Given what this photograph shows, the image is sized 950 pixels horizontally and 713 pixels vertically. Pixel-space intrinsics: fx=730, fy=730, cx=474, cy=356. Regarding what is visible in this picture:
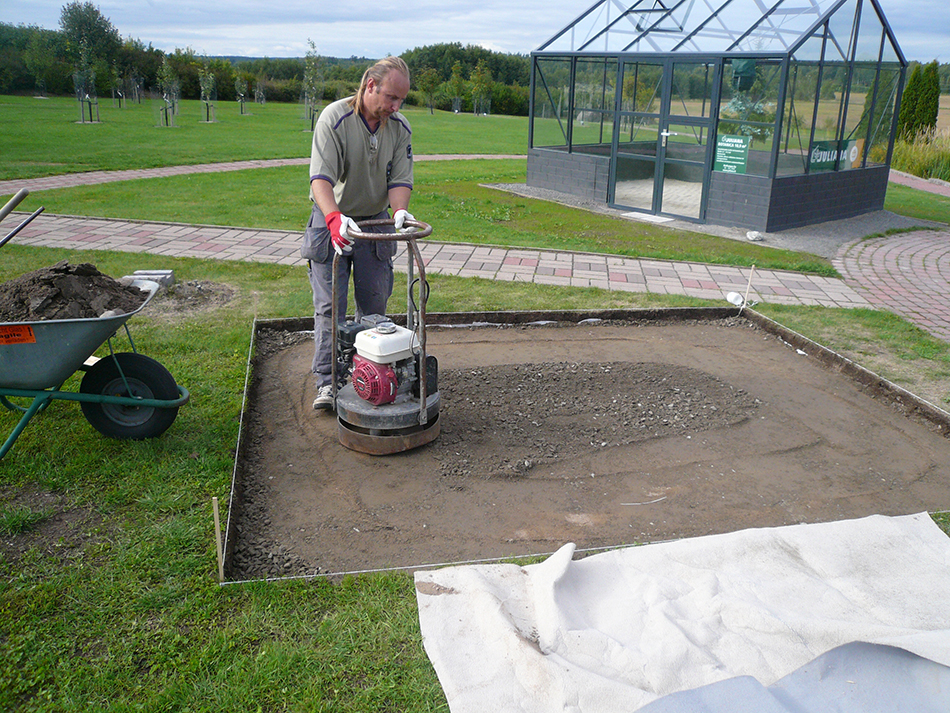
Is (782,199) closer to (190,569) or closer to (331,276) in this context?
(331,276)

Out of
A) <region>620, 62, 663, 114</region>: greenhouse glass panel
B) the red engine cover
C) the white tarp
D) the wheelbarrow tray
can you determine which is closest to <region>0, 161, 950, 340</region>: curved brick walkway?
the red engine cover

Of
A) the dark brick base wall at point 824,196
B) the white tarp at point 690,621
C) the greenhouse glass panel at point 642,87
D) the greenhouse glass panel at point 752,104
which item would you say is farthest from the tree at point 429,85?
the white tarp at point 690,621

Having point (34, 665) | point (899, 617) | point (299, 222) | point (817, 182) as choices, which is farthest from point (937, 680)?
point (817, 182)

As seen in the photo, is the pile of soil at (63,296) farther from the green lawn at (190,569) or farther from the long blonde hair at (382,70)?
the long blonde hair at (382,70)

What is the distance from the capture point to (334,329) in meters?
3.65

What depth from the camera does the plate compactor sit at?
349 centimetres

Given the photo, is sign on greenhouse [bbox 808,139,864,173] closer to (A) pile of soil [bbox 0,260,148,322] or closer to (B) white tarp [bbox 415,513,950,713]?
(B) white tarp [bbox 415,513,950,713]

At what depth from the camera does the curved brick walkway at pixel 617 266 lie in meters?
6.70

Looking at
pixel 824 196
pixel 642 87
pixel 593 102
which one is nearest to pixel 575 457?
pixel 824 196

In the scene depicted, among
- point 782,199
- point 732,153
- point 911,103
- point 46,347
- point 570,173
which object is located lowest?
point 46,347

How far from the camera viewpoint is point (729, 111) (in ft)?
31.4

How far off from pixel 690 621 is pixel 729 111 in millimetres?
8658

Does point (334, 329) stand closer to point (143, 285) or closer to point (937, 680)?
point (143, 285)

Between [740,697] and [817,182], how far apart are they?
30.9 ft
